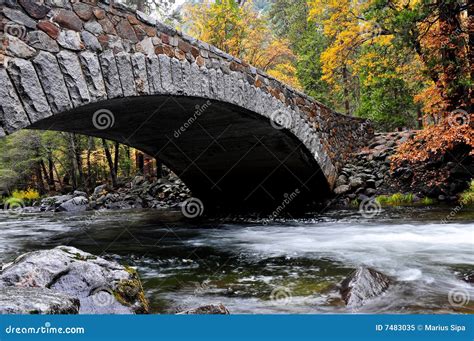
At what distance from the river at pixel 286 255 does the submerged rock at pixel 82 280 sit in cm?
42

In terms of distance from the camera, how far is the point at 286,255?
20.2 ft

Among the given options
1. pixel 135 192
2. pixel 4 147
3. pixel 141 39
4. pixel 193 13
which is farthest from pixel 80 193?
pixel 141 39

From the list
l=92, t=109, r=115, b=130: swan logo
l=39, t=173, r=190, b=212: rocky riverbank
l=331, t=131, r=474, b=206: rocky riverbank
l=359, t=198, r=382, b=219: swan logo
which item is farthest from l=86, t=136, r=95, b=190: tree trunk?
l=359, t=198, r=382, b=219: swan logo

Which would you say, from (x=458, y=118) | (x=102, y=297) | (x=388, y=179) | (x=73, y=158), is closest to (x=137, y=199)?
(x=73, y=158)

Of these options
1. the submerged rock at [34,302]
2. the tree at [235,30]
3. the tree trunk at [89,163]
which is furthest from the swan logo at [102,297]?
the tree trunk at [89,163]

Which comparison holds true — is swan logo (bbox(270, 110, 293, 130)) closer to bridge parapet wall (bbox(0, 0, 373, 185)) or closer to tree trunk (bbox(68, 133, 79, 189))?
bridge parapet wall (bbox(0, 0, 373, 185))

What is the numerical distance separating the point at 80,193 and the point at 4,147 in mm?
5768

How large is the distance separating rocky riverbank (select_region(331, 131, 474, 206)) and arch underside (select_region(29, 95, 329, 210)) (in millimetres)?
717

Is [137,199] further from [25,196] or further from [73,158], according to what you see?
[25,196]

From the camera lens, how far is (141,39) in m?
5.09

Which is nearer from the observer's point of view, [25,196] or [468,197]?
[468,197]

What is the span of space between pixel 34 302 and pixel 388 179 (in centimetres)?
1001

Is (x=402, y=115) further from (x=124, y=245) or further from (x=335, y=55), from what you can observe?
(x=124, y=245)

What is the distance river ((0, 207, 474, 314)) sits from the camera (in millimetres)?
3910
